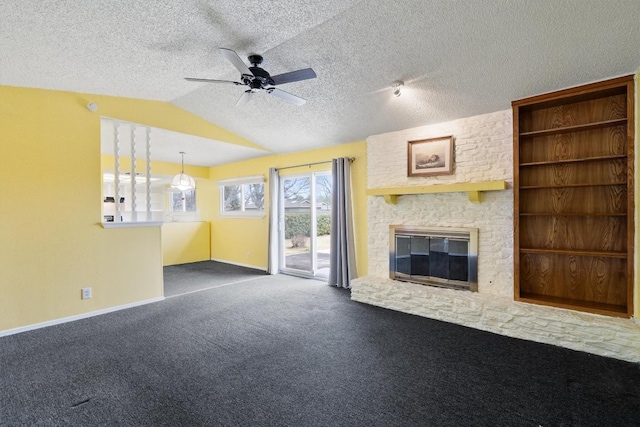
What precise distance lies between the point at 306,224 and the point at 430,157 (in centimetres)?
270

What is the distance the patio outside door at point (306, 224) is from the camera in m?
5.61

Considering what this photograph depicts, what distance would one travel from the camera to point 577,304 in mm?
3037

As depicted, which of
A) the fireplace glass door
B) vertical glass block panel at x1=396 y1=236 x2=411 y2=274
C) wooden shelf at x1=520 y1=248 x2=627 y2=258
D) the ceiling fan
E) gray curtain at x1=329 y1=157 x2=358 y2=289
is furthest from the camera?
gray curtain at x1=329 y1=157 x2=358 y2=289

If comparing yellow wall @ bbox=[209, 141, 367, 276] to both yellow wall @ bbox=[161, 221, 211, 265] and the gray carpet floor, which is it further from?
the gray carpet floor

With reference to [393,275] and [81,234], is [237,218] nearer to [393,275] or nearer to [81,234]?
[81,234]

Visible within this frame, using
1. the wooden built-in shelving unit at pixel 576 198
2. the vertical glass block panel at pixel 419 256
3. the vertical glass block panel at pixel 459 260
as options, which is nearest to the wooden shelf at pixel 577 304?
the wooden built-in shelving unit at pixel 576 198

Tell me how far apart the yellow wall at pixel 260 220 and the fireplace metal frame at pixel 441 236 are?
0.58 meters

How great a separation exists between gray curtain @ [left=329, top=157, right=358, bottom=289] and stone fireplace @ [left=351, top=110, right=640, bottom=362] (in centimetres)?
34

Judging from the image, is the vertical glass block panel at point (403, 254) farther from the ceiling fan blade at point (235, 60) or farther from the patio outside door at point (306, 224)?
the ceiling fan blade at point (235, 60)

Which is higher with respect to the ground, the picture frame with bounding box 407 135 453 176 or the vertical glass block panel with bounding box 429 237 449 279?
the picture frame with bounding box 407 135 453 176

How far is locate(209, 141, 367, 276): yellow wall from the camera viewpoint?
4.90 m

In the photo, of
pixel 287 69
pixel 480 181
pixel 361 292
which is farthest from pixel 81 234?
pixel 480 181

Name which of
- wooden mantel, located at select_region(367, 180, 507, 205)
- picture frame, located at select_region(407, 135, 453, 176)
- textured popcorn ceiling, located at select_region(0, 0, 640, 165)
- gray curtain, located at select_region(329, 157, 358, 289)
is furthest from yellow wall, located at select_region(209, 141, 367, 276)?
textured popcorn ceiling, located at select_region(0, 0, 640, 165)

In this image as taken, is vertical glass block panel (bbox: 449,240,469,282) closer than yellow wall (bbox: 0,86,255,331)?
No
